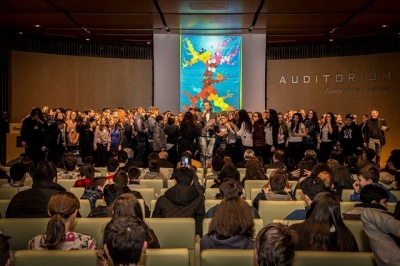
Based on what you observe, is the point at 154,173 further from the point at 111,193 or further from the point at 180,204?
the point at 111,193

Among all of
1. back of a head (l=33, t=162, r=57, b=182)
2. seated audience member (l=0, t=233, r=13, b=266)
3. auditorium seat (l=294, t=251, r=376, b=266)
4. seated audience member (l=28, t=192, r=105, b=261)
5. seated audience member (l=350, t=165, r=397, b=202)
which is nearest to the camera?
seated audience member (l=0, t=233, r=13, b=266)

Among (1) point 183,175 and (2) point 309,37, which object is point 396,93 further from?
(1) point 183,175

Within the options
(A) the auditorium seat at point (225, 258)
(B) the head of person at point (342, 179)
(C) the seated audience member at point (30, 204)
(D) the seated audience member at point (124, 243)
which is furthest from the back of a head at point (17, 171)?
(D) the seated audience member at point (124, 243)

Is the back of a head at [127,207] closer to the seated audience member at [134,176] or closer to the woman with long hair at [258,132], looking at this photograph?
the seated audience member at [134,176]

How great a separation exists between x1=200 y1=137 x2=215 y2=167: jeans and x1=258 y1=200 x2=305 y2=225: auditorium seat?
785 centimetres

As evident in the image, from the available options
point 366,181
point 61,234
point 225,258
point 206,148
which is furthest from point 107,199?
point 206,148

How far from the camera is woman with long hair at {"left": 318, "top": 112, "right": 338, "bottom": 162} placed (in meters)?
13.8

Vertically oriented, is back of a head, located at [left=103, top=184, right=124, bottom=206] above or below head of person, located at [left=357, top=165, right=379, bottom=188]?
below

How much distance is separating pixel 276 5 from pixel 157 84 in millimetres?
5651

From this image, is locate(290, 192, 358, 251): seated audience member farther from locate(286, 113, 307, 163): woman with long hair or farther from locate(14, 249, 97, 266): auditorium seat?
locate(286, 113, 307, 163): woman with long hair

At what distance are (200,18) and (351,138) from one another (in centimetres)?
465

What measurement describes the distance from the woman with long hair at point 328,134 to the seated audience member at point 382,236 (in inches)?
432

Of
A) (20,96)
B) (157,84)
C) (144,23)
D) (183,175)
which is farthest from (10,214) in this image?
(20,96)

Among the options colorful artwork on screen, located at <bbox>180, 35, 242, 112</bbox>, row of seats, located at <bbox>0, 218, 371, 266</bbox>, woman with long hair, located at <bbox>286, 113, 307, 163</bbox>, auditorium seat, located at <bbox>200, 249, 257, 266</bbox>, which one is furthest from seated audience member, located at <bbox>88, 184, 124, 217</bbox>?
colorful artwork on screen, located at <bbox>180, 35, 242, 112</bbox>
